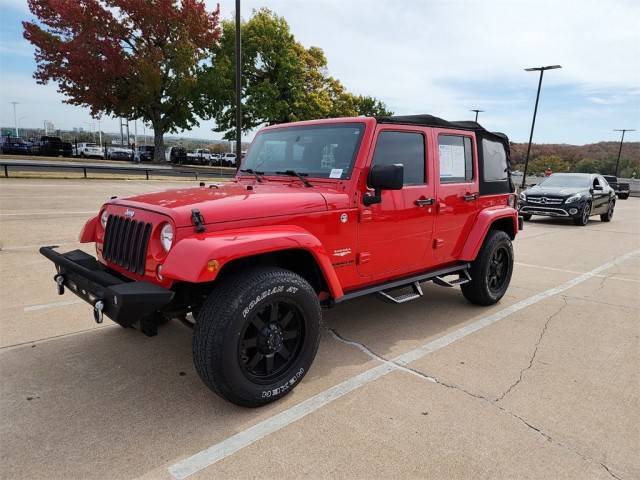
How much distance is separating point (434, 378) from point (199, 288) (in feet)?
5.91

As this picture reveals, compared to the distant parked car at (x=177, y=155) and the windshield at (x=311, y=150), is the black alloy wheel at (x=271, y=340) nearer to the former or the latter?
the windshield at (x=311, y=150)

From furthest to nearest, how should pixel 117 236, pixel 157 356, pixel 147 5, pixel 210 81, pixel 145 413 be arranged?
pixel 210 81
pixel 147 5
pixel 157 356
pixel 117 236
pixel 145 413

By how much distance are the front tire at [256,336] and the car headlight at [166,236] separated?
15.5 inches

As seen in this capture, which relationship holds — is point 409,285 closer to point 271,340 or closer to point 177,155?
point 271,340

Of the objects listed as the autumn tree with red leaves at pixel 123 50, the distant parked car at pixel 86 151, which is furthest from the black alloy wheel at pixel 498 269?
the distant parked car at pixel 86 151

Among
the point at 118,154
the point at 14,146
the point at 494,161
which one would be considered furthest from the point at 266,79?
the point at 494,161

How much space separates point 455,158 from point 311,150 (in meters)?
1.58

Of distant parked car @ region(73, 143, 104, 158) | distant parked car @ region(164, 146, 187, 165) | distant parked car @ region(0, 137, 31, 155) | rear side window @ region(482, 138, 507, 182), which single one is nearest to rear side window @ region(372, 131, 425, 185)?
rear side window @ region(482, 138, 507, 182)

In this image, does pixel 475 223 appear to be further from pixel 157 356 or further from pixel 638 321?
pixel 157 356

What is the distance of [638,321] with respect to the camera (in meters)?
4.63

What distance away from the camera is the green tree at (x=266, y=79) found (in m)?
35.5

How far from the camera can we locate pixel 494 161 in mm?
5055

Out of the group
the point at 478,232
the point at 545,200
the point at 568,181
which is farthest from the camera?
the point at 568,181

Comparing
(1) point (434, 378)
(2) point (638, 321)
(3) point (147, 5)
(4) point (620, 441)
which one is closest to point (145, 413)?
(1) point (434, 378)
